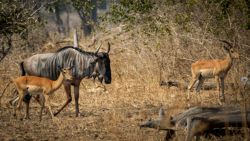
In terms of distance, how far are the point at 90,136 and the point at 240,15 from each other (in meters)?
6.63

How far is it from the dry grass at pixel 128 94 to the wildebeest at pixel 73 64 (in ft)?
2.40

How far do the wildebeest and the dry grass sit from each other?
0.73 m

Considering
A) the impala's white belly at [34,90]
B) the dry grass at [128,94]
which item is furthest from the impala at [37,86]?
the dry grass at [128,94]

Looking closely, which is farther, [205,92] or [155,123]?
[205,92]

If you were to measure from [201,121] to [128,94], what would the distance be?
6.83 m

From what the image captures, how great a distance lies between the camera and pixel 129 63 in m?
18.8

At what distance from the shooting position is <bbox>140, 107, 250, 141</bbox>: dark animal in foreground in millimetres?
9102

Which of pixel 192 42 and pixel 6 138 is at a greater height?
pixel 192 42

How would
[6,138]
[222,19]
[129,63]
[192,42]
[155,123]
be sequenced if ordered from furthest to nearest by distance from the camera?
[129,63]
[192,42]
[222,19]
[6,138]
[155,123]

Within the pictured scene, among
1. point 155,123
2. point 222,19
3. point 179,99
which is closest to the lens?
point 155,123

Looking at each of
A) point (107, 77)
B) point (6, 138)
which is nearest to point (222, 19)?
point (107, 77)

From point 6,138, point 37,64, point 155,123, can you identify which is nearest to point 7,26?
point 37,64

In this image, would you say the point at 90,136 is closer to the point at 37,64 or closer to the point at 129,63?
the point at 37,64

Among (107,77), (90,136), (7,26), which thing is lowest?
(90,136)
